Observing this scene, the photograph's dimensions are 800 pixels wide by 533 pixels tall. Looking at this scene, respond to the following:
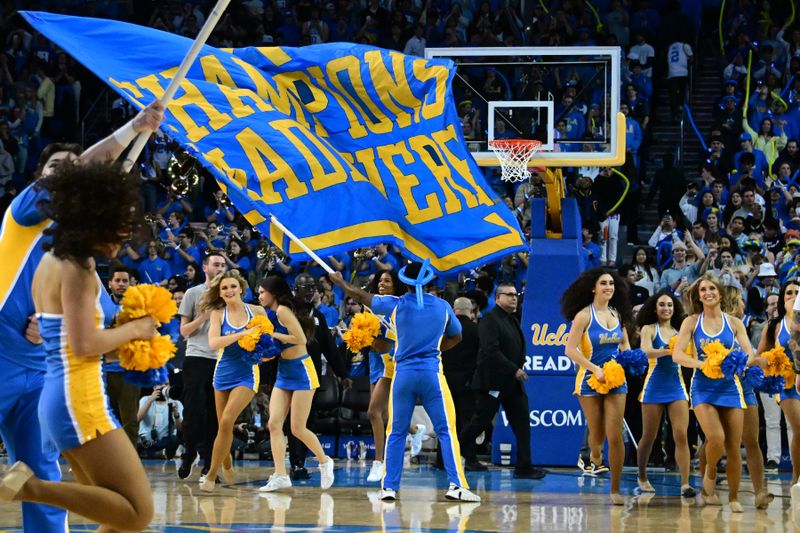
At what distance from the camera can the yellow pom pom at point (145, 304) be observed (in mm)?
5965

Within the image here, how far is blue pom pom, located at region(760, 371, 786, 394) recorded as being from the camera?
35.8 feet

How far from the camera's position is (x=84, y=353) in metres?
5.70

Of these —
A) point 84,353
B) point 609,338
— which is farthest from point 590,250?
point 84,353

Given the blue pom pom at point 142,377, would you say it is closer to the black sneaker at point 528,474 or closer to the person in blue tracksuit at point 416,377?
Result: the person in blue tracksuit at point 416,377

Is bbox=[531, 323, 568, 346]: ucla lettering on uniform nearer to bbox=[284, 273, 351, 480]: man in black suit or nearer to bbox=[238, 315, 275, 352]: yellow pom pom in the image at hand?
bbox=[284, 273, 351, 480]: man in black suit

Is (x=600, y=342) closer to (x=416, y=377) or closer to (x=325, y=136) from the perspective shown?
(x=416, y=377)

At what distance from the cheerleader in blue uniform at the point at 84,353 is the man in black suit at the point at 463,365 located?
32.0 feet

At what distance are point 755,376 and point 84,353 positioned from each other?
7.04m

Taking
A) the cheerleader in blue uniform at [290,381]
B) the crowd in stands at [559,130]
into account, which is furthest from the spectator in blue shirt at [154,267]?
Answer: the cheerleader in blue uniform at [290,381]

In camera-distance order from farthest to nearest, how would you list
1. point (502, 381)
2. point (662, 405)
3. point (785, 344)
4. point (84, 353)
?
point (502, 381) < point (662, 405) < point (785, 344) < point (84, 353)

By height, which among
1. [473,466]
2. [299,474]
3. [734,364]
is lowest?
[299,474]

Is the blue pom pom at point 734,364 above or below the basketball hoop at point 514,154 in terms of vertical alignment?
below

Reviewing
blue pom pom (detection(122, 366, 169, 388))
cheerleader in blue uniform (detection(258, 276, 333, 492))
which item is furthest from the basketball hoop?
blue pom pom (detection(122, 366, 169, 388))

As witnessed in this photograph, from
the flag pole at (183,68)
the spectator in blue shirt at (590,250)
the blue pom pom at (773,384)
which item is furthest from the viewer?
the spectator in blue shirt at (590,250)
